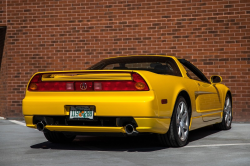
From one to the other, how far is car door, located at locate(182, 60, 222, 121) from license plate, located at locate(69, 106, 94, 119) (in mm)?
1957

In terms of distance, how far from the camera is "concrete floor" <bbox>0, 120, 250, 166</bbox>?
5059 mm

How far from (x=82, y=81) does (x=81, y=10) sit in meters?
6.25

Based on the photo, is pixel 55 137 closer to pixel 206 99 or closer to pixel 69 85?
pixel 69 85

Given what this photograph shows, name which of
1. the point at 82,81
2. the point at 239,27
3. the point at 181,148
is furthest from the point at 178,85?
the point at 239,27

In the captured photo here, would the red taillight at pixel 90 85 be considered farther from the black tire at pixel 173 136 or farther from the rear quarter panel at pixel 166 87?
the black tire at pixel 173 136

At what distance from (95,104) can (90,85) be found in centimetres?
29

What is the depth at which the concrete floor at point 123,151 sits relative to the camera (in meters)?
5.06

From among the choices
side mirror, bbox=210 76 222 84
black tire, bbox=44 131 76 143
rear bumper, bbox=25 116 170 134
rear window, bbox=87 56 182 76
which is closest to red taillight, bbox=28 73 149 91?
rear bumper, bbox=25 116 170 134

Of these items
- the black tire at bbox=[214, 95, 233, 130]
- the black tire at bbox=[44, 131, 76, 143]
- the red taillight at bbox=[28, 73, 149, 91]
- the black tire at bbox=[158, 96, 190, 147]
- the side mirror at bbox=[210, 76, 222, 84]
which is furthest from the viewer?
the black tire at bbox=[214, 95, 233, 130]

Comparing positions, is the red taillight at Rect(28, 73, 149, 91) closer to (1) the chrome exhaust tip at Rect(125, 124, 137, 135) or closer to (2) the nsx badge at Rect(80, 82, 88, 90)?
(2) the nsx badge at Rect(80, 82, 88, 90)

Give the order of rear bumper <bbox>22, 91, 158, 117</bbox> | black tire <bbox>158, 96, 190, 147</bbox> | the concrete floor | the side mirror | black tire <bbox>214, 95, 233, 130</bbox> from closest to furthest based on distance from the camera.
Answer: the concrete floor
rear bumper <bbox>22, 91, 158, 117</bbox>
black tire <bbox>158, 96, 190, 147</bbox>
the side mirror
black tire <bbox>214, 95, 233, 130</bbox>

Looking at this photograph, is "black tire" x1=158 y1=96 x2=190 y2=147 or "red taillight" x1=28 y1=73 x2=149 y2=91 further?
"black tire" x1=158 y1=96 x2=190 y2=147

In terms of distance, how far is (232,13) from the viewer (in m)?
10.8

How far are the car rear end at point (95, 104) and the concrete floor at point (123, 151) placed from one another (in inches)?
12.9
